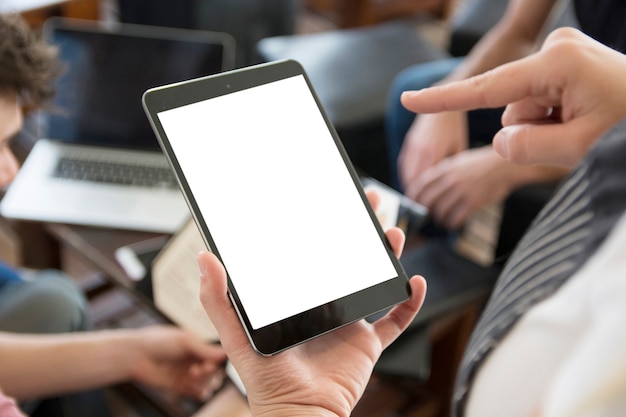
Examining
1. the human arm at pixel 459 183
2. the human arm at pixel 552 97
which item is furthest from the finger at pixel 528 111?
the human arm at pixel 459 183

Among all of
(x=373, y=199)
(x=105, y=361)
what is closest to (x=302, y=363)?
(x=373, y=199)

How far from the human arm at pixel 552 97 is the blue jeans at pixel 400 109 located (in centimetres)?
67

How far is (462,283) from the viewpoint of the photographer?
87 cm

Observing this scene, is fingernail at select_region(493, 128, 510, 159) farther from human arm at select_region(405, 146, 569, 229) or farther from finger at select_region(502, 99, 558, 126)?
human arm at select_region(405, 146, 569, 229)

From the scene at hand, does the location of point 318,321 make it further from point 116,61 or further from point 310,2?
point 310,2

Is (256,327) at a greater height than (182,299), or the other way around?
(256,327)

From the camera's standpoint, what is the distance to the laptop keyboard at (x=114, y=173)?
995 mm

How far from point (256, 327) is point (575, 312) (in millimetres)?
224

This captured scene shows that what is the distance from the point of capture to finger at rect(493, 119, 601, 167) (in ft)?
1.55

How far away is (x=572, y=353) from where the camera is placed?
325 mm

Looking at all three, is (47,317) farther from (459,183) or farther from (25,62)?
(459,183)

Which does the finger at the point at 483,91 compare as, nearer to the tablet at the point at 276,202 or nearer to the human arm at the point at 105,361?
the tablet at the point at 276,202

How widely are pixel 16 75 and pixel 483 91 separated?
0.58 metres

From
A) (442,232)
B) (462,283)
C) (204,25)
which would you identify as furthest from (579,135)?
(204,25)
